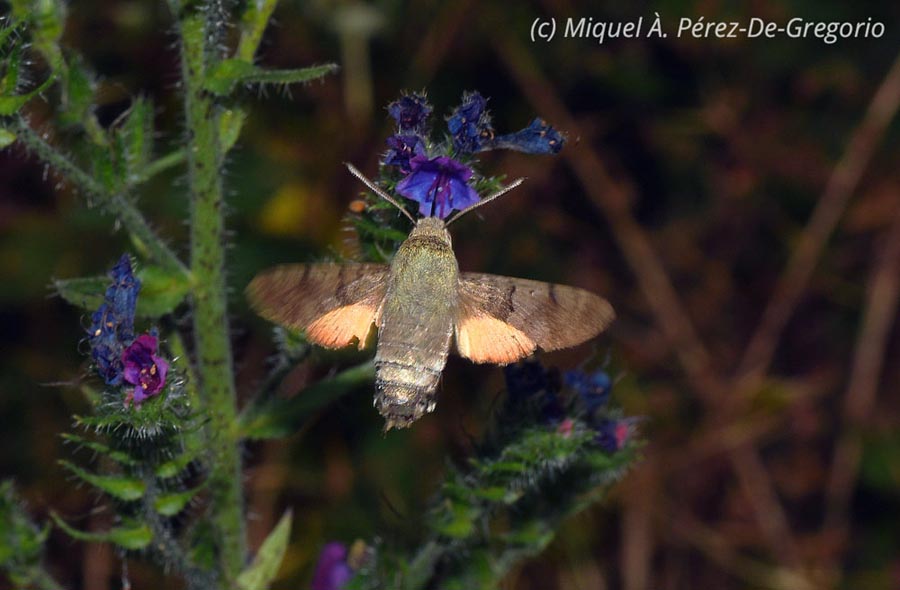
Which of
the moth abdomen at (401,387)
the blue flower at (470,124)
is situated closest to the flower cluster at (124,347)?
the moth abdomen at (401,387)

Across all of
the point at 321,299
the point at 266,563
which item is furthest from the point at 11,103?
the point at 266,563

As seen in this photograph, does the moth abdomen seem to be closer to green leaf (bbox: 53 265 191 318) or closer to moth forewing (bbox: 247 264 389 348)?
moth forewing (bbox: 247 264 389 348)

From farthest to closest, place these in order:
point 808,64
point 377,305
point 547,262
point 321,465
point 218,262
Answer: point 808,64 → point 547,262 → point 321,465 → point 218,262 → point 377,305

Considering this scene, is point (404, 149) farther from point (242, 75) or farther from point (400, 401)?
point (400, 401)

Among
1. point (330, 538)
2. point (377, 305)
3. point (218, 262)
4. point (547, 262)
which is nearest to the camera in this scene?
point (377, 305)

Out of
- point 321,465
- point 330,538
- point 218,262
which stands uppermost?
point 218,262

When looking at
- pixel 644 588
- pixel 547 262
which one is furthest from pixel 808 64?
pixel 644 588

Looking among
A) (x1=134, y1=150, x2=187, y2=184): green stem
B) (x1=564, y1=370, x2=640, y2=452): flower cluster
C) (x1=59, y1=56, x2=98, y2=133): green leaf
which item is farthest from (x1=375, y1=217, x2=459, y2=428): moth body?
(x1=59, y1=56, x2=98, y2=133): green leaf

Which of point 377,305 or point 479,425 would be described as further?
point 479,425

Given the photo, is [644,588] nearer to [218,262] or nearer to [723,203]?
[723,203]
